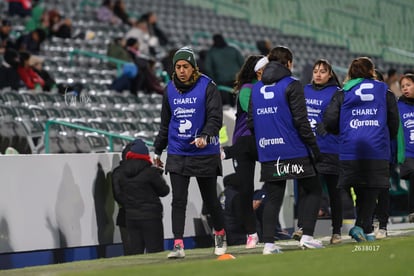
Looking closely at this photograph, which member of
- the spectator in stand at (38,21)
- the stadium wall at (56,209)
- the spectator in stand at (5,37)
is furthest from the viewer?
the spectator in stand at (38,21)

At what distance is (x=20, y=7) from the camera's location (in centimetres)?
2675

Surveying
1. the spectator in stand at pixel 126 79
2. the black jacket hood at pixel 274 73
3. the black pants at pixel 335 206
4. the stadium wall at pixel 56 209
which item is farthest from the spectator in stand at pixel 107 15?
the black jacket hood at pixel 274 73

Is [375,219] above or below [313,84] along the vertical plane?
below

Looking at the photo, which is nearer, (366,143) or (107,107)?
(366,143)

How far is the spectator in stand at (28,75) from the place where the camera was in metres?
20.8

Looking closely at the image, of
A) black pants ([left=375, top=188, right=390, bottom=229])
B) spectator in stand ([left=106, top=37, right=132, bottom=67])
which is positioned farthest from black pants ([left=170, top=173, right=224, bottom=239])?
spectator in stand ([left=106, top=37, right=132, bottom=67])

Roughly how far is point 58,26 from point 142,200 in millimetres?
12817

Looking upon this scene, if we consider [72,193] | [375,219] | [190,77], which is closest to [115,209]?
[72,193]

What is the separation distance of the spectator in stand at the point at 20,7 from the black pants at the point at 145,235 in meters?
13.6

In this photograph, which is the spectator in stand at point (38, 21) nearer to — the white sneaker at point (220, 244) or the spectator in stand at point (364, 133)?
the spectator in stand at point (364, 133)

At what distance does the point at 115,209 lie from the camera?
1496 cm

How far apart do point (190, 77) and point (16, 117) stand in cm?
773

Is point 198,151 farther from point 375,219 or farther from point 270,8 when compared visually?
point 270,8

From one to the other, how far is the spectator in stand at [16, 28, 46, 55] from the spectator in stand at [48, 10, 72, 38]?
1.33 metres
